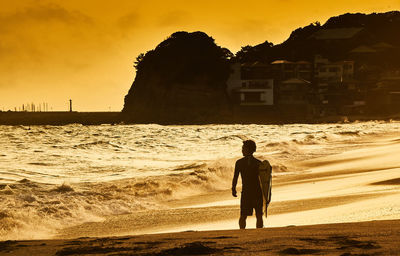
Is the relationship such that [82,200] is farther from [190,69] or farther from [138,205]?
[190,69]

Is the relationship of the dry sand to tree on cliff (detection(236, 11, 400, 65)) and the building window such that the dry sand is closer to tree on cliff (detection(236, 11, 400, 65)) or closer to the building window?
the building window

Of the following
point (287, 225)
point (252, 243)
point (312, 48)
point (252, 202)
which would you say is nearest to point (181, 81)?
point (312, 48)

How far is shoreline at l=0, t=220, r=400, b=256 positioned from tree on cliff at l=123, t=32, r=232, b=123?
10545cm

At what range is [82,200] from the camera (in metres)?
18.6

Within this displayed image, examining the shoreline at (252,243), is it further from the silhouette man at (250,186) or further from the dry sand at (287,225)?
the silhouette man at (250,186)

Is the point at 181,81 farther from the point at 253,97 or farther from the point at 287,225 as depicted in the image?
the point at 287,225

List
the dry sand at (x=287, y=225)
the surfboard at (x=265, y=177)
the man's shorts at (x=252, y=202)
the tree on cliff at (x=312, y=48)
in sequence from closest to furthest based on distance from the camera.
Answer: the dry sand at (x=287, y=225) < the surfboard at (x=265, y=177) < the man's shorts at (x=252, y=202) < the tree on cliff at (x=312, y=48)

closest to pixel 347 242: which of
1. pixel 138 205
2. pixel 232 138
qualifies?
pixel 138 205

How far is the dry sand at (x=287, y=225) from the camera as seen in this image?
6207 millimetres

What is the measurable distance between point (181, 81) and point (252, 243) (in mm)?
112949

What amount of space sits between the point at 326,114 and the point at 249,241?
4087 inches

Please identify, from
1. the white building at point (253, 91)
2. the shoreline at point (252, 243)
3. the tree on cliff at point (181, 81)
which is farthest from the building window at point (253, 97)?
the shoreline at point (252, 243)


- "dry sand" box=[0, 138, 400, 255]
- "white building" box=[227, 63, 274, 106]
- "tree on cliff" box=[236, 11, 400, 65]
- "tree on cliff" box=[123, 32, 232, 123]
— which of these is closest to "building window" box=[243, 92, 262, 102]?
"white building" box=[227, 63, 274, 106]

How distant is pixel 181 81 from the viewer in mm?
118875
